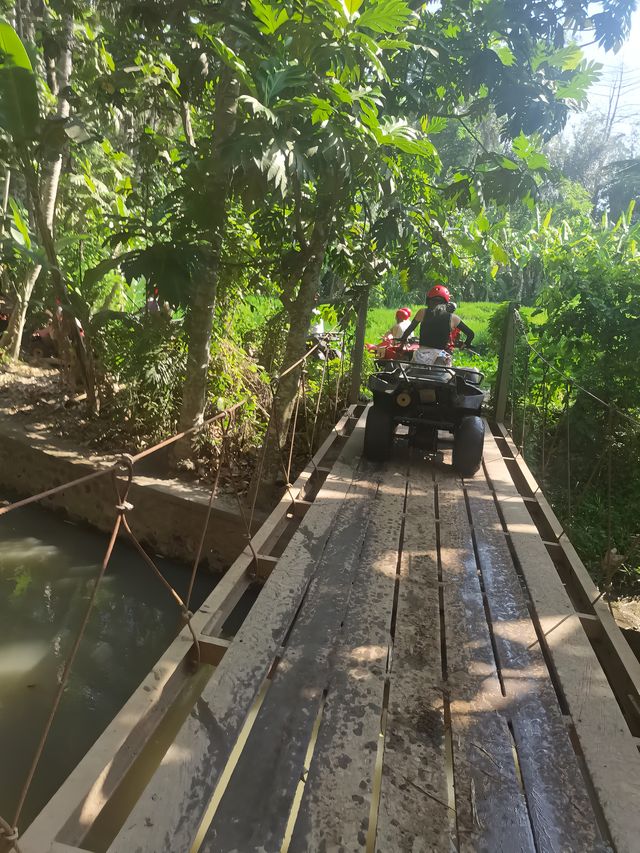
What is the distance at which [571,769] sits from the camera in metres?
1.67

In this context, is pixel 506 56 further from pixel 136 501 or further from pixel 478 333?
pixel 478 333

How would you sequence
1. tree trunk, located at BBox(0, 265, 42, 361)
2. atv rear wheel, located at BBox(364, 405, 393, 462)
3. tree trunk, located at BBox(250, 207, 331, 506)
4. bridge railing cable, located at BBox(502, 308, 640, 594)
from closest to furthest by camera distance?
atv rear wheel, located at BBox(364, 405, 393, 462)
tree trunk, located at BBox(250, 207, 331, 506)
bridge railing cable, located at BBox(502, 308, 640, 594)
tree trunk, located at BBox(0, 265, 42, 361)

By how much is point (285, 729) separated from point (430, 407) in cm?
283

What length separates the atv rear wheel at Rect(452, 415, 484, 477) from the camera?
409cm

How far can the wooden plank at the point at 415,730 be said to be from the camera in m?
1.46

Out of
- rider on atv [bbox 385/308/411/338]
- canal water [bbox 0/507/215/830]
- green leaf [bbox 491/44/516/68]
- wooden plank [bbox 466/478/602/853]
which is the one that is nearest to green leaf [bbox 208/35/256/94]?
green leaf [bbox 491/44/516/68]

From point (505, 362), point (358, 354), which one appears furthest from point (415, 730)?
point (505, 362)

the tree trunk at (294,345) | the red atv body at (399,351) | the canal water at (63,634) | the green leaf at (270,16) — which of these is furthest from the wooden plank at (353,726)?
the red atv body at (399,351)

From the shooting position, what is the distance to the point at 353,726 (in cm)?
177

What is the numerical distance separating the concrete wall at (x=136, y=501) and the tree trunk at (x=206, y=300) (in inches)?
17.5

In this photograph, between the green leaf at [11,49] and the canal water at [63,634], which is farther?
the green leaf at [11,49]

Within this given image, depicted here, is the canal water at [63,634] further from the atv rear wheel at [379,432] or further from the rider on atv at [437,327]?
the rider on atv at [437,327]

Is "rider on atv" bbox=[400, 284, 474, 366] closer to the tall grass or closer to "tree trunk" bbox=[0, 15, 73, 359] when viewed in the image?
the tall grass

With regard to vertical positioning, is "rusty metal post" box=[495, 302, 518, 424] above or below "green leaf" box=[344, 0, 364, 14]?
below
